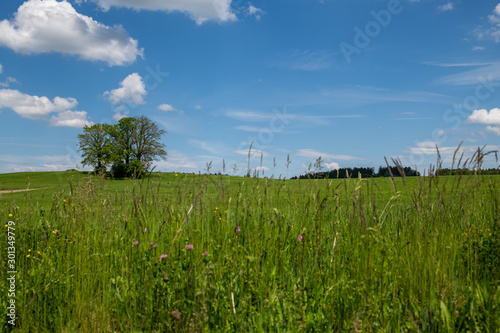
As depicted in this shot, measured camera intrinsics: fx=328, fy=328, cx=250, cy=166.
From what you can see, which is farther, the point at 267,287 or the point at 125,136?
the point at 125,136

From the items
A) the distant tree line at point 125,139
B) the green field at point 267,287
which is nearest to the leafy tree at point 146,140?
the distant tree line at point 125,139

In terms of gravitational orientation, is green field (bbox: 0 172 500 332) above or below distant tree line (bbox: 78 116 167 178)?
below

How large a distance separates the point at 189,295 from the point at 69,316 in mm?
1058

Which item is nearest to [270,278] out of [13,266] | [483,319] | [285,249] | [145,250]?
[285,249]

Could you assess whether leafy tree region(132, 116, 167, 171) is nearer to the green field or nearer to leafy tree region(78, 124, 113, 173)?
leafy tree region(78, 124, 113, 173)

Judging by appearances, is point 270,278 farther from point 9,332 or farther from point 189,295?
point 9,332

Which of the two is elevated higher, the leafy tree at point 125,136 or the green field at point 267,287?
the leafy tree at point 125,136

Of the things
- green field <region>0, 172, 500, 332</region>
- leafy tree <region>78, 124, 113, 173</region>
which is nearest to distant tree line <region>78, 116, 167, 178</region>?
leafy tree <region>78, 124, 113, 173</region>

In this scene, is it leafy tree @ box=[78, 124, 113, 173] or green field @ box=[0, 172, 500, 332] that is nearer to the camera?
green field @ box=[0, 172, 500, 332]

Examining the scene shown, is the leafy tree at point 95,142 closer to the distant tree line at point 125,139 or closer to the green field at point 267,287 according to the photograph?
the distant tree line at point 125,139

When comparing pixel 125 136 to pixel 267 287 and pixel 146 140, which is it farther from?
pixel 267 287

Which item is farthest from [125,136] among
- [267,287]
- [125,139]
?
[267,287]

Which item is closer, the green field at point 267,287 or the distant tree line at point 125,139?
the green field at point 267,287

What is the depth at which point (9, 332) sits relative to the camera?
2672 millimetres
